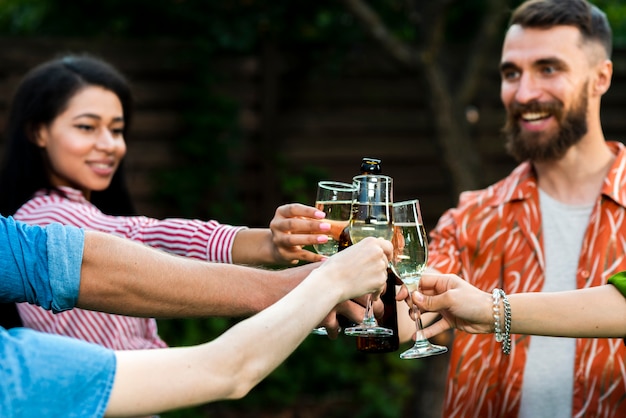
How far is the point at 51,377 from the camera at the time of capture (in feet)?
6.01

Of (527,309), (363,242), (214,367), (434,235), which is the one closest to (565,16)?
(434,235)

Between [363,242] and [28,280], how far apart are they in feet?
2.84

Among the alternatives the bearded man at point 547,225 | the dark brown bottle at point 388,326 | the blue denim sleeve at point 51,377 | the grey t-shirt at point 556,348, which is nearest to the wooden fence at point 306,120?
the bearded man at point 547,225

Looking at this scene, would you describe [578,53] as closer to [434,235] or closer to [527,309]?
[434,235]

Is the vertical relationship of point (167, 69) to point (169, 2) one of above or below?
below

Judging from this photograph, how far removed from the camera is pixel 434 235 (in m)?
3.71

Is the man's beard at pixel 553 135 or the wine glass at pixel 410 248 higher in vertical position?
the man's beard at pixel 553 135

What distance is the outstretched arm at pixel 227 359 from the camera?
193 cm

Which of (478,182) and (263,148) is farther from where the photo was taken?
(263,148)

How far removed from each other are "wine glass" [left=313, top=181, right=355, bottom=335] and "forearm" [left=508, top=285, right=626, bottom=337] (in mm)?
579

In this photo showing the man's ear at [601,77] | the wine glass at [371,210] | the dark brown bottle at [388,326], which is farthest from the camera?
the man's ear at [601,77]

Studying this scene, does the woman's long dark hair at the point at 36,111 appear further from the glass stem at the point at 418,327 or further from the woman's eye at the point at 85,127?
the glass stem at the point at 418,327

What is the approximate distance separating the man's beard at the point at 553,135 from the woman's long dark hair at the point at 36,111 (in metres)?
1.59

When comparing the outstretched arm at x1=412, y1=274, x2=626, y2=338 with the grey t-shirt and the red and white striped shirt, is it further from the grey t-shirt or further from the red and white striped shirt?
the red and white striped shirt
